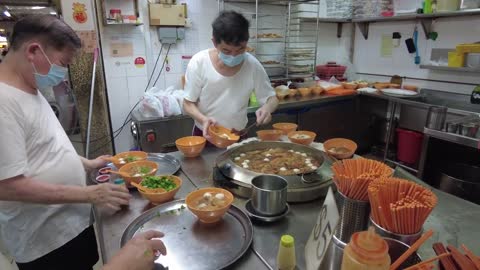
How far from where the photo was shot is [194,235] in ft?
3.59

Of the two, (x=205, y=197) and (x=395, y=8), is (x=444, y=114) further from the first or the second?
(x=205, y=197)

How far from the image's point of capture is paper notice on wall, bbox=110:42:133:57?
3195 mm

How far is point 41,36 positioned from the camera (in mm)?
1229

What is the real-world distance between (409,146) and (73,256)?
12.4 ft

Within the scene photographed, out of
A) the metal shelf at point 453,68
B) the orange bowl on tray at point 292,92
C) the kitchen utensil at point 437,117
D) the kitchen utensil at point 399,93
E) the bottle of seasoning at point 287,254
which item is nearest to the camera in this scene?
the bottle of seasoning at point 287,254

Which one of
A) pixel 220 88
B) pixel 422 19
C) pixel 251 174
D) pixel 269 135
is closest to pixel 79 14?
pixel 220 88

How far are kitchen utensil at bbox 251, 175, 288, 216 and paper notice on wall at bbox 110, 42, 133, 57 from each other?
8.64ft

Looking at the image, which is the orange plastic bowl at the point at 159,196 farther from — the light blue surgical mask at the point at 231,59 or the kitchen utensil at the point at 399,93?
the kitchen utensil at the point at 399,93

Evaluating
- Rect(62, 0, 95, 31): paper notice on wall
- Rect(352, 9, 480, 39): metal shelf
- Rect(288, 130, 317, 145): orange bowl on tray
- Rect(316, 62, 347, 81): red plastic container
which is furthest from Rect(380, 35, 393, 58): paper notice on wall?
Rect(62, 0, 95, 31): paper notice on wall

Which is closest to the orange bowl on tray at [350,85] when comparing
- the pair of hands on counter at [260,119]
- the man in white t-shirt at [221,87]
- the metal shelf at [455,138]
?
the metal shelf at [455,138]

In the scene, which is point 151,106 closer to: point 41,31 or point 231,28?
point 231,28

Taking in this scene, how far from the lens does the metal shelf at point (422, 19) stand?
125 inches

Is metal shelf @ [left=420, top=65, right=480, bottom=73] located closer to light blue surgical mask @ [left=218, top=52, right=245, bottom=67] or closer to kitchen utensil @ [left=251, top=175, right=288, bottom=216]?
light blue surgical mask @ [left=218, top=52, right=245, bottom=67]

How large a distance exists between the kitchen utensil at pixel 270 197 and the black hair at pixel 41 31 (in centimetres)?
102
